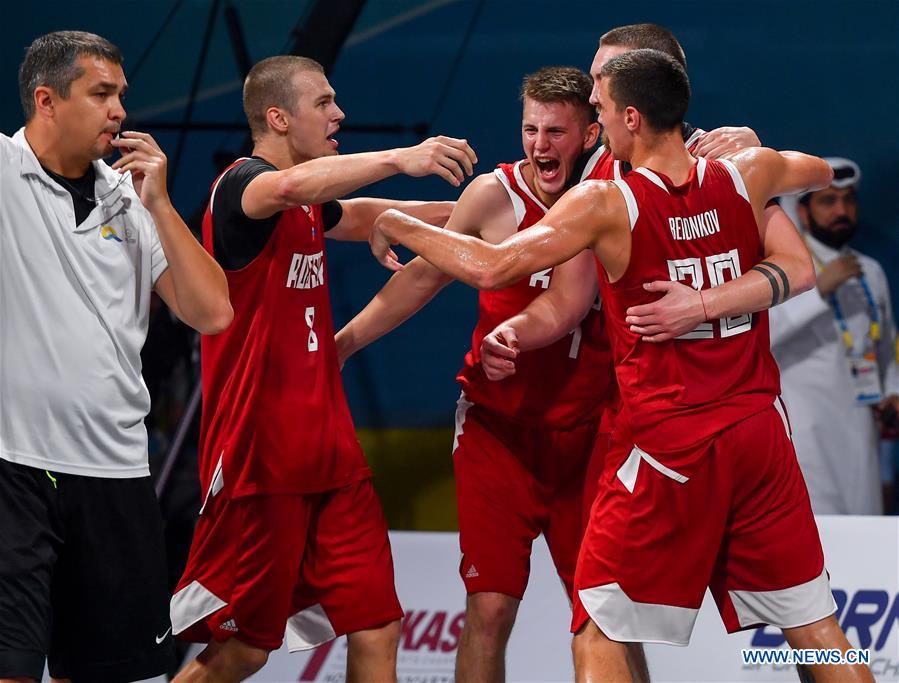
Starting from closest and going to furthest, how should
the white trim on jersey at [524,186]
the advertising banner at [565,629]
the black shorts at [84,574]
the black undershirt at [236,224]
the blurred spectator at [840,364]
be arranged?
the black shorts at [84,574], the black undershirt at [236,224], the white trim on jersey at [524,186], the advertising banner at [565,629], the blurred spectator at [840,364]

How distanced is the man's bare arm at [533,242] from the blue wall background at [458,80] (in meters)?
3.06

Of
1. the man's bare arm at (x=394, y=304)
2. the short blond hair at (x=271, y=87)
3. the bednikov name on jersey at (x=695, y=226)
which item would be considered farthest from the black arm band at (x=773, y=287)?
the short blond hair at (x=271, y=87)

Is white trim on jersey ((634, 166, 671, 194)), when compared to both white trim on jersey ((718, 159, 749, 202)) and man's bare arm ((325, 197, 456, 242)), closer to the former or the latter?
white trim on jersey ((718, 159, 749, 202))

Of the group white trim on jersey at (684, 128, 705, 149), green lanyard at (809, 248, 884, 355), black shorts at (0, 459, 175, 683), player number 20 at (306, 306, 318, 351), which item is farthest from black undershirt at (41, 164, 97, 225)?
green lanyard at (809, 248, 884, 355)

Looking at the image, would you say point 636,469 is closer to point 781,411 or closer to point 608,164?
point 781,411

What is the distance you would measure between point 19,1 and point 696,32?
381cm

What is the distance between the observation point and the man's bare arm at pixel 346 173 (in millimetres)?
3664

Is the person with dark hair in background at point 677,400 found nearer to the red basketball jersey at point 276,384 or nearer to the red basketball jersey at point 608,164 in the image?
the red basketball jersey at point 608,164

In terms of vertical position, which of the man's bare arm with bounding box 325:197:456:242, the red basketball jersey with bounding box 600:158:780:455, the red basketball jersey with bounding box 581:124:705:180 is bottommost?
the red basketball jersey with bounding box 600:158:780:455

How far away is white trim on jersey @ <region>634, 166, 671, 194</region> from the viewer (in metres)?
3.55

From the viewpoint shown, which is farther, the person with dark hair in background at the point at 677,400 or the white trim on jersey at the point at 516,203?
the white trim on jersey at the point at 516,203

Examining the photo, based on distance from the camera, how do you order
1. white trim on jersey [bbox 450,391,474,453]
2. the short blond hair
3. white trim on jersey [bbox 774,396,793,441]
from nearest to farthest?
1. white trim on jersey [bbox 774,396,793,441]
2. the short blond hair
3. white trim on jersey [bbox 450,391,474,453]

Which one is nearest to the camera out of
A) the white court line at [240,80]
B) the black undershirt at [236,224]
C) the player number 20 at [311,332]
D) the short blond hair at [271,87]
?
the black undershirt at [236,224]

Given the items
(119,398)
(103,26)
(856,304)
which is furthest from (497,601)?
(103,26)
